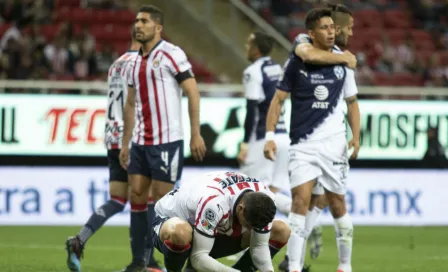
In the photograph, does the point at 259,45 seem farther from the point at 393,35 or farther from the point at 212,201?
the point at 393,35

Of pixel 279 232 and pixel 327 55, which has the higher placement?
pixel 327 55

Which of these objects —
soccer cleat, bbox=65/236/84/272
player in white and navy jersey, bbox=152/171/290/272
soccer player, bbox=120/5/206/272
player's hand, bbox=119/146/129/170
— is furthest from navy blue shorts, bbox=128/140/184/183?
player in white and navy jersey, bbox=152/171/290/272

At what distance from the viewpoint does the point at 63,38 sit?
1772cm

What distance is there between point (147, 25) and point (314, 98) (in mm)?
1596

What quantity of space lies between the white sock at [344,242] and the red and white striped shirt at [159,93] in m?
1.60

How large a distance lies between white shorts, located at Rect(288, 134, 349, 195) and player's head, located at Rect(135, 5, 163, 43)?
1574 millimetres

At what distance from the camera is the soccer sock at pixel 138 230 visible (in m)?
8.93

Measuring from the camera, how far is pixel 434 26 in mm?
22141

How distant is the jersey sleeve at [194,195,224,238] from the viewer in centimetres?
686

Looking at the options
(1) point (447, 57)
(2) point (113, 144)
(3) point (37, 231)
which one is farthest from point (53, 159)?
(1) point (447, 57)

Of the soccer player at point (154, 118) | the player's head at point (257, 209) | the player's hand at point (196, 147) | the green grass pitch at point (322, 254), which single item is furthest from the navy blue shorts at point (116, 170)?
the player's head at point (257, 209)

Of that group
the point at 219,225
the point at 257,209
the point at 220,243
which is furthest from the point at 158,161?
the point at 257,209

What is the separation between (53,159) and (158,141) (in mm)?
6451

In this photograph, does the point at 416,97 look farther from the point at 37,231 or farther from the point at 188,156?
the point at 37,231
